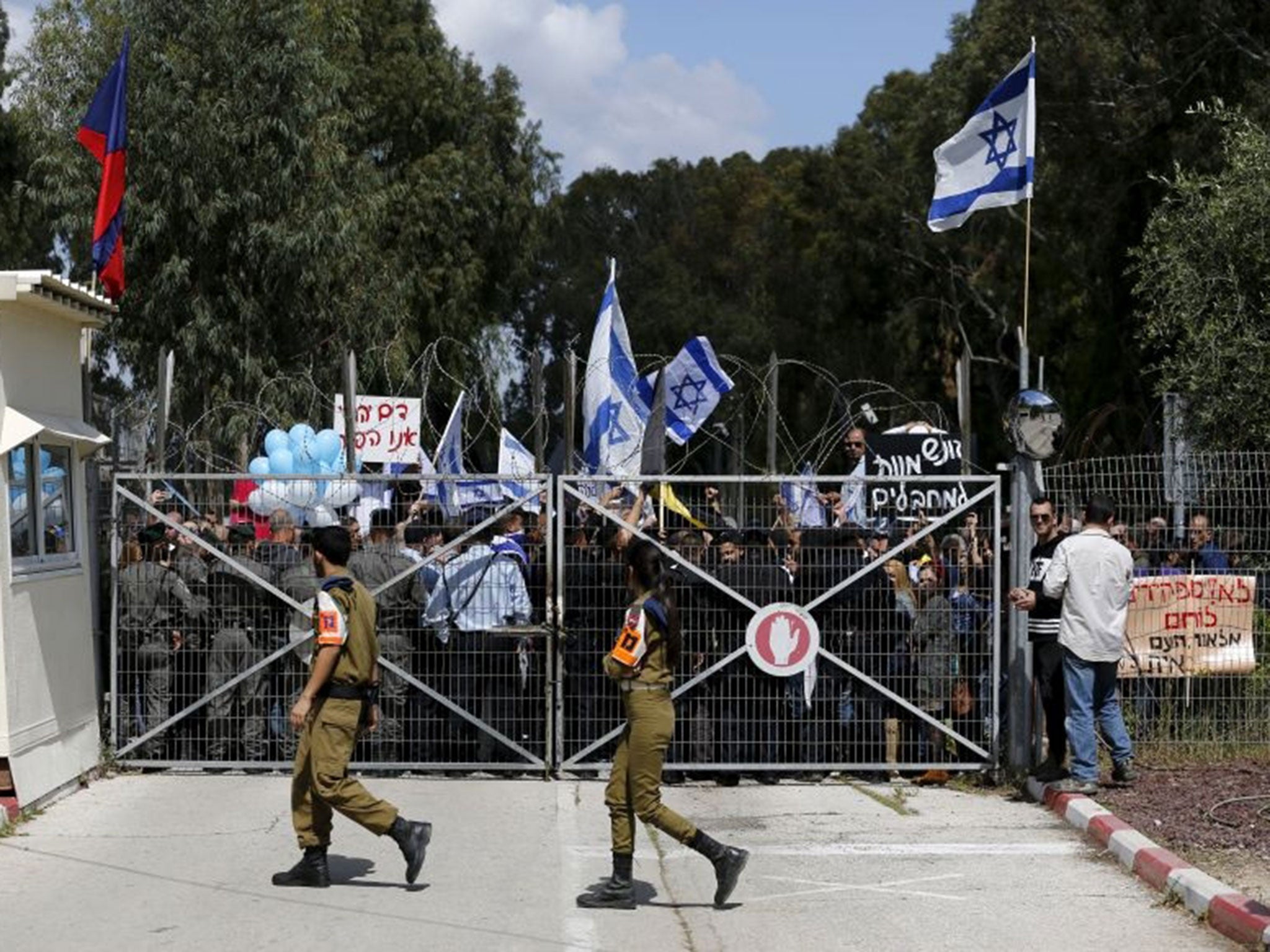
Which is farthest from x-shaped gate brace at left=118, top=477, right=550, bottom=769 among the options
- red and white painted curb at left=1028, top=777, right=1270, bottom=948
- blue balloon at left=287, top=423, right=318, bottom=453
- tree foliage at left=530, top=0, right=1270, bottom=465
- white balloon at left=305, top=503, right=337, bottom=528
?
tree foliage at left=530, top=0, right=1270, bottom=465

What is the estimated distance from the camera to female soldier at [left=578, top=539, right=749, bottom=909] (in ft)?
29.3

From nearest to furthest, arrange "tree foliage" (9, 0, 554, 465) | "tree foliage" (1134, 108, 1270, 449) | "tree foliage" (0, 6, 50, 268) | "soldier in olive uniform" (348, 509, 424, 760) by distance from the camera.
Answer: "soldier in olive uniform" (348, 509, 424, 760), "tree foliage" (1134, 108, 1270, 449), "tree foliage" (9, 0, 554, 465), "tree foliage" (0, 6, 50, 268)

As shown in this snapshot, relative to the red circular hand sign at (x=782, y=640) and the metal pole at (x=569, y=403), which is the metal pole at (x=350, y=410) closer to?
the metal pole at (x=569, y=403)

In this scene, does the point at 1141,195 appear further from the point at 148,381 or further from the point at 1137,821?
the point at 1137,821

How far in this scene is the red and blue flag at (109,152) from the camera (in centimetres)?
1431

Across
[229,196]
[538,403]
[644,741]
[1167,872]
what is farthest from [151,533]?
[229,196]

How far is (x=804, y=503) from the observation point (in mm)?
13164

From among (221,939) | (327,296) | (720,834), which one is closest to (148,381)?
(327,296)

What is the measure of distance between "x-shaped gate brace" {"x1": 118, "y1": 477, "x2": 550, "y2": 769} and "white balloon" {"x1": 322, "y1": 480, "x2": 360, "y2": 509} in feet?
2.20

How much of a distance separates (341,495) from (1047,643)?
5.16 meters

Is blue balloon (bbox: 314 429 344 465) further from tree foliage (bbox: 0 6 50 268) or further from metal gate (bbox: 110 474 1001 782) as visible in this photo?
tree foliage (bbox: 0 6 50 268)

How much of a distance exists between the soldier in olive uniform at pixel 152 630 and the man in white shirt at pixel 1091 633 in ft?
20.3

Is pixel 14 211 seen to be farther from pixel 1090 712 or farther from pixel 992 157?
pixel 1090 712

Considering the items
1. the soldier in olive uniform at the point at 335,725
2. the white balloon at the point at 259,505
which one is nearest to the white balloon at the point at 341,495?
the white balloon at the point at 259,505
